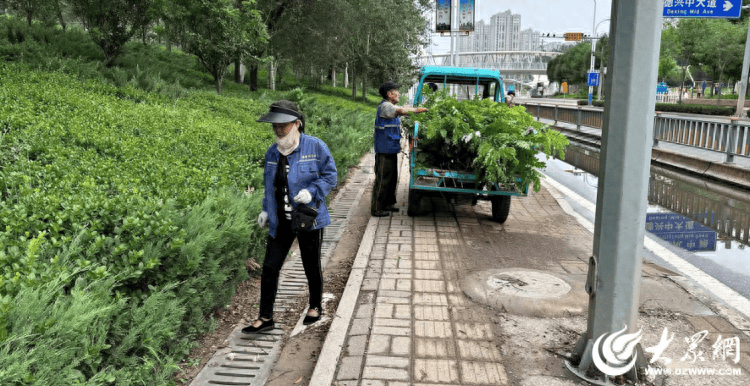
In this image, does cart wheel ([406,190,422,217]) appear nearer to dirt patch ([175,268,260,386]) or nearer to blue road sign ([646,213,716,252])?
dirt patch ([175,268,260,386])

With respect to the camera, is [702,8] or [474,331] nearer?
[474,331]

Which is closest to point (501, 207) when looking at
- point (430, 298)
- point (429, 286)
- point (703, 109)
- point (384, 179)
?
point (384, 179)

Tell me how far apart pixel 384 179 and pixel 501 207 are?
173cm

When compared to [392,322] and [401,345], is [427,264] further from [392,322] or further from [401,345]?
[401,345]

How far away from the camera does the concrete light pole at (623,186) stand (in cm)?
339

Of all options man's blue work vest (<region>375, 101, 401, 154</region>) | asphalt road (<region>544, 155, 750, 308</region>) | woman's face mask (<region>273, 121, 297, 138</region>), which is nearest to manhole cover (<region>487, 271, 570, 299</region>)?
asphalt road (<region>544, 155, 750, 308</region>)

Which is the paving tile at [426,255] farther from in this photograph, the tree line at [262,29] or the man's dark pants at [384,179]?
the tree line at [262,29]

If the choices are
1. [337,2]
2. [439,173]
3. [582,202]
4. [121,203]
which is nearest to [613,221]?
[121,203]

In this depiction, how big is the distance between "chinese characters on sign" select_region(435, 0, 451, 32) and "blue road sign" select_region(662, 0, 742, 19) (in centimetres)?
1451

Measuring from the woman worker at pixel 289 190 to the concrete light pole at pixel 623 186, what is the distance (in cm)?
200

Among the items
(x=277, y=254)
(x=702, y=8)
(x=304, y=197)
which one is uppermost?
(x=702, y=8)

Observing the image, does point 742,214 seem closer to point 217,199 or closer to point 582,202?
point 582,202

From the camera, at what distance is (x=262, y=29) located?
66.6 feet

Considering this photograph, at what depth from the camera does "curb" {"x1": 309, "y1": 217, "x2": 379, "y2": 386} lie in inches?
150
